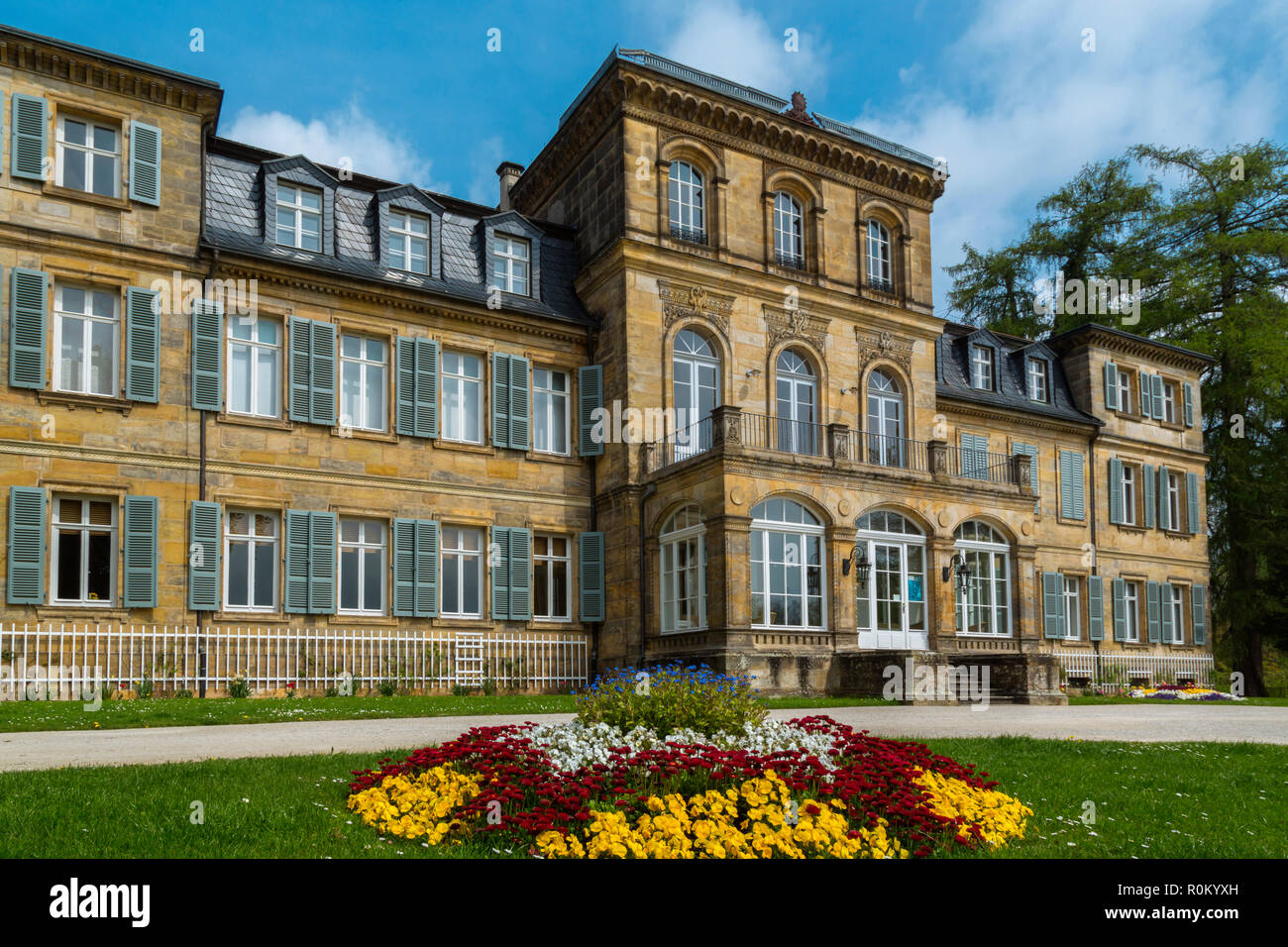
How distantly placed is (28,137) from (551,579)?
11.9 metres

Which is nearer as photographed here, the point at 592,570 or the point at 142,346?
the point at 142,346

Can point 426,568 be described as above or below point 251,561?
below

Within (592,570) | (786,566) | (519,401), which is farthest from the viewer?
(592,570)

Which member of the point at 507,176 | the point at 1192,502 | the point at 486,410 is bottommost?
the point at 1192,502

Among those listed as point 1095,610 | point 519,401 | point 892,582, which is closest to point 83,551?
point 519,401

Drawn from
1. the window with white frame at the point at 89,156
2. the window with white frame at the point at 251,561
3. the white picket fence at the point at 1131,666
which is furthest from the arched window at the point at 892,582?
the window with white frame at the point at 89,156

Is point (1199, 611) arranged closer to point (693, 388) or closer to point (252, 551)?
point (693, 388)

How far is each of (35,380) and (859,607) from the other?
48.6 ft

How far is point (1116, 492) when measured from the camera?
3262cm

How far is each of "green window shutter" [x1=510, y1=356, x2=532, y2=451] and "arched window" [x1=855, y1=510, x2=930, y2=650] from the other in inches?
266

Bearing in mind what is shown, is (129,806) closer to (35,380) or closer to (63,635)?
(63,635)

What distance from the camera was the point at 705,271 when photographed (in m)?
23.9

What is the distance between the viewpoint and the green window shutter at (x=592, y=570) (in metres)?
23.2
